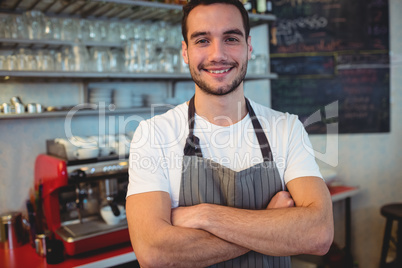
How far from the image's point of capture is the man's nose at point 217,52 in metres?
1.48

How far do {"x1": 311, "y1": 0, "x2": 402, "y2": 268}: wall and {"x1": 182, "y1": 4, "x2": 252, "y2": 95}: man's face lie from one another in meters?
2.26

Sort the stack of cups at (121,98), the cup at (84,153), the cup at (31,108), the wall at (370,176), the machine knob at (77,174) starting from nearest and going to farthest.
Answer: the machine knob at (77,174) < the cup at (84,153) < the cup at (31,108) < the stack of cups at (121,98) < the wall at (370,176)

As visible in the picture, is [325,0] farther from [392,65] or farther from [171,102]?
[171,102]

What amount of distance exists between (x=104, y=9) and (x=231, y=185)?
1.72m

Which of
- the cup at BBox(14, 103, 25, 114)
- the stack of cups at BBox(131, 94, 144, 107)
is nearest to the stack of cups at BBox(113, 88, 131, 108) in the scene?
the stack of cups at BBox(131, 94, 144, 107)

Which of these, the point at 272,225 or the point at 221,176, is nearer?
the point at 272,225

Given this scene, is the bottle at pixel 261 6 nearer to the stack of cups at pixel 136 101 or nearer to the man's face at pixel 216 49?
the stack of cups at pixel 136 101

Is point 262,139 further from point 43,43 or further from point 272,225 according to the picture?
point 43,43

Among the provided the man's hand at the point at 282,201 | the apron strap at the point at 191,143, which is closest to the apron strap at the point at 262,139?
the man's hand at the point at 282,201

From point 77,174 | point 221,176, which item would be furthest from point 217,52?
point 77,174

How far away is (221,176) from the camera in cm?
148

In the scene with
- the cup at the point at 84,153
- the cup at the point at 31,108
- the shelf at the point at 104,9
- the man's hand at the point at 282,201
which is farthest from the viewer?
the shelf at the point at 104,9

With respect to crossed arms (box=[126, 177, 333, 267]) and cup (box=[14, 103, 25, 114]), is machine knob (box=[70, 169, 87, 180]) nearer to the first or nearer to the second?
cup (box=[14, 103, 25, 114])

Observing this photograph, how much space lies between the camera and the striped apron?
4.77 ft
